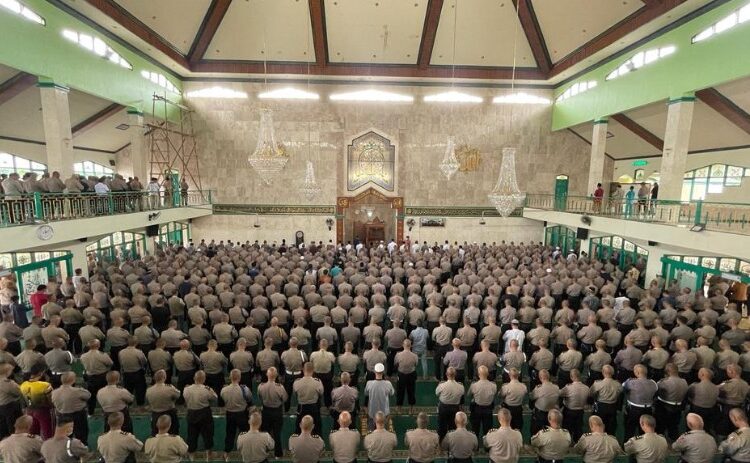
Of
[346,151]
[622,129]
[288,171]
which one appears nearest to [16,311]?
[288,171]

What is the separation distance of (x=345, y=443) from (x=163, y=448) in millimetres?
1991

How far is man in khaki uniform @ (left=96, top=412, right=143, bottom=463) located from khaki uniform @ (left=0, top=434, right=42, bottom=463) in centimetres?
61

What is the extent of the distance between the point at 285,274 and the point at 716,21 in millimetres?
14086

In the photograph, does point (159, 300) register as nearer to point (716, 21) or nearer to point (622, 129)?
point (716, 21)

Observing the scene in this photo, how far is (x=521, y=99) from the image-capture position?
21.1 metres

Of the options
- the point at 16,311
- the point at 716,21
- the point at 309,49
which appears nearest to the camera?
the point at 16,311

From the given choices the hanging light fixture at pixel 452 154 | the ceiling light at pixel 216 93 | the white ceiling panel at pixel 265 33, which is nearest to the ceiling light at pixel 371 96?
the white ceiling panel at pixel 265 33

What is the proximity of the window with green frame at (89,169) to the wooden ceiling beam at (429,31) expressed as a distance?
53.9 feet

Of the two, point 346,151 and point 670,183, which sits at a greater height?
point 346,151

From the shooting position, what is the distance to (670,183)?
12.8 m

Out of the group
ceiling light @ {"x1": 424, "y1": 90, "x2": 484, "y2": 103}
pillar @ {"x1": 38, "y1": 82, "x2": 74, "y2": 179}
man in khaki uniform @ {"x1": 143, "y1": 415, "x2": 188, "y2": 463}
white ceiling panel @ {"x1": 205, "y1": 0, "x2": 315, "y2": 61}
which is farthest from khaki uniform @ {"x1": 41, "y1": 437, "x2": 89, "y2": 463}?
ceiling light @ {"x1": 424, "y1": 90, "x2": 484, "y2": 103}

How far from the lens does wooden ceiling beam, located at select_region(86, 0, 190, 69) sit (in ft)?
42.1

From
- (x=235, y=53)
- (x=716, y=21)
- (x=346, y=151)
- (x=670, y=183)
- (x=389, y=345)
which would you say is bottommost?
(x=389, y=345)

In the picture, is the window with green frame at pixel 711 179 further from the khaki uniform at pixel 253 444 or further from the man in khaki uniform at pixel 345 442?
the khaki uniform at pixel 253 444
